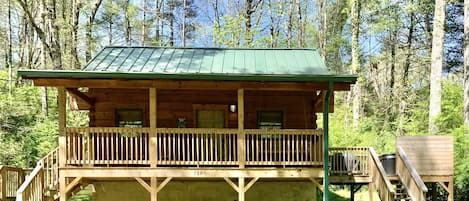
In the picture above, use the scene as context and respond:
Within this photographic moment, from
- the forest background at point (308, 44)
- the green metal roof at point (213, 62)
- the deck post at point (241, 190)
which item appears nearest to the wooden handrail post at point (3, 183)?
the green metal roof at point (213, 62)

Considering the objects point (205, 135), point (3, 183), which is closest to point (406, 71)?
point (205, 135)

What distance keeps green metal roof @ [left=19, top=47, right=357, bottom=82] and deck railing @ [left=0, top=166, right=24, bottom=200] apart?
3.40 m

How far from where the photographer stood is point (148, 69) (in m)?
12.8

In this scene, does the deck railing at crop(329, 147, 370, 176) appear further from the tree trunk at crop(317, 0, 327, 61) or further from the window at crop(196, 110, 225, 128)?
the tree trunk at crop(317, 0, 327, 61)

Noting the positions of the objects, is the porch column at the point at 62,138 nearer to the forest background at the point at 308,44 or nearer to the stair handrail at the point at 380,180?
the stair handrail at the point at 380,180

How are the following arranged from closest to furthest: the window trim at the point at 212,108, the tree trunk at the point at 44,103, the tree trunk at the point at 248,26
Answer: the window trim at the point at 212,108 → the tree trunk at the point at 44,103 → the tree trunk at the point at 248,26

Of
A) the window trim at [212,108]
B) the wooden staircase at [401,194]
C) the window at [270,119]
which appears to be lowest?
the wooden staircase at [401,194]

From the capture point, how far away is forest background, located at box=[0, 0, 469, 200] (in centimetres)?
2075

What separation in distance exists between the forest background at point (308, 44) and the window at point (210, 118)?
779 cm

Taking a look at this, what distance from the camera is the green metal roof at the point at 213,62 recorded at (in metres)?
12.5

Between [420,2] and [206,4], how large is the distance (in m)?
17.7

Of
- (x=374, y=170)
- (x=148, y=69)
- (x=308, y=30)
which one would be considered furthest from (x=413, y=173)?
(x=308, y=30)

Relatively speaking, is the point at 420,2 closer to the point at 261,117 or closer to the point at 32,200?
the point at 261,117

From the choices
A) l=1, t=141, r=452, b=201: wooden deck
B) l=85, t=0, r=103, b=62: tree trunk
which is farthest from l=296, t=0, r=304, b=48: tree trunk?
l=1, t=141, r=452, b=201: wooden deck
